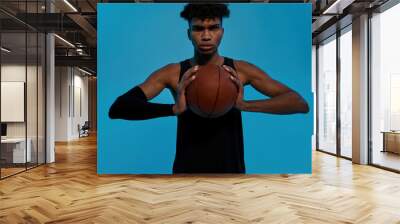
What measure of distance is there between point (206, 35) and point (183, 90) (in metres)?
1.00

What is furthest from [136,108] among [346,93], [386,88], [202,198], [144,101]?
[346,93]

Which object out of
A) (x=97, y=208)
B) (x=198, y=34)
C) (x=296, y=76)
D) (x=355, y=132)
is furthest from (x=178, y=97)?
(x=355, y=132)

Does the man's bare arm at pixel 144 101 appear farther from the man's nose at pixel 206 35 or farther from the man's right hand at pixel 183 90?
the man's nose at pixel 206 35

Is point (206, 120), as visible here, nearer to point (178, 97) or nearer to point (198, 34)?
point (178, 97)

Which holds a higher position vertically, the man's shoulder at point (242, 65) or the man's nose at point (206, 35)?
the man's nose at point (206, 35)

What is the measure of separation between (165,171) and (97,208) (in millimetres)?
2230

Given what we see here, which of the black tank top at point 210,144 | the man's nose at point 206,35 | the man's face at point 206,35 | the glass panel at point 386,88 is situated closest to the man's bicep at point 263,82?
the black tank top at point 210,144

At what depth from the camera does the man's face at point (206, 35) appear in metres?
6.38

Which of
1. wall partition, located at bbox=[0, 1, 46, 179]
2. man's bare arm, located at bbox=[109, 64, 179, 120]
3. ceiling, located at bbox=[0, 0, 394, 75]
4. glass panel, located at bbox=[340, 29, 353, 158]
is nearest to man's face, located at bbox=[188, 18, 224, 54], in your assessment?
man's bare arm, located at bbox=[109, 64, 179, 120]

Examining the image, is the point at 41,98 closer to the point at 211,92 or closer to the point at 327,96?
the point at 211,92

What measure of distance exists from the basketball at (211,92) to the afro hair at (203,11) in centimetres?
84

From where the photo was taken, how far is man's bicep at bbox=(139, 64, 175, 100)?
6402 mm

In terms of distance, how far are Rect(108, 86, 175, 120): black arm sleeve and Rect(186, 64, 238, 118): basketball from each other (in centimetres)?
52

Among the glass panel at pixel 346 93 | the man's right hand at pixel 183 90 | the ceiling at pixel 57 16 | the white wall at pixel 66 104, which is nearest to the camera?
the man's right hand at pixel 183 90
